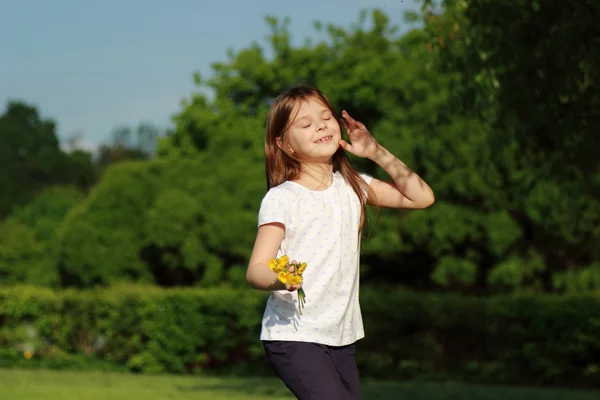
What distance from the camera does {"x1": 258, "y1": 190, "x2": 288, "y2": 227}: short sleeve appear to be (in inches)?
157

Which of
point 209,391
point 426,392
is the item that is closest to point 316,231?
point 426,392

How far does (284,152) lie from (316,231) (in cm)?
48

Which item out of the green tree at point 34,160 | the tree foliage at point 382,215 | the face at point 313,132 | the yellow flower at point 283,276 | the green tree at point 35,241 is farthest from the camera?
the green tree at point 34,160

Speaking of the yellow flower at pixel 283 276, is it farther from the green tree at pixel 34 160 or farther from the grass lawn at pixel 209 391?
the green tree at pixel 34 160

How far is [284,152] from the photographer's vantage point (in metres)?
4.33

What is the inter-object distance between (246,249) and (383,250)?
433cm

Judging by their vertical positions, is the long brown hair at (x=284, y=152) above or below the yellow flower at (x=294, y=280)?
above

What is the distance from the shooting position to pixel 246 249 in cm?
2936

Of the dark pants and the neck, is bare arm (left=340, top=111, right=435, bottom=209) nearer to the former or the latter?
the neck

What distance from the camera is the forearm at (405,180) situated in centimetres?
431

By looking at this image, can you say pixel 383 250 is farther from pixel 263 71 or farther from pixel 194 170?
pixel 263 71

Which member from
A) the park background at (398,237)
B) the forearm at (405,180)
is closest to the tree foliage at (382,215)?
the park background at (398,237)

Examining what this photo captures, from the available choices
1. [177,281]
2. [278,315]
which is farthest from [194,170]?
[278,315]

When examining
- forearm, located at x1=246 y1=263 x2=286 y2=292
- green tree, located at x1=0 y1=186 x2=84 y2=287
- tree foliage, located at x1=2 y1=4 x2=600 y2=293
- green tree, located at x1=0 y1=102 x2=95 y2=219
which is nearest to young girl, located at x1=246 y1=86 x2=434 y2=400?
forearm, located at x1=246 y1=263 x2=286 y2=292
